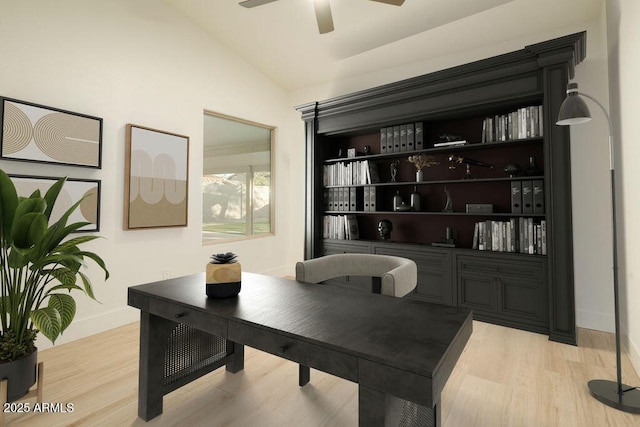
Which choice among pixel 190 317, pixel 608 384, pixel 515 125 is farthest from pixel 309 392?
pixel 515 125

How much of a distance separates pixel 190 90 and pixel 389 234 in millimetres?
2910

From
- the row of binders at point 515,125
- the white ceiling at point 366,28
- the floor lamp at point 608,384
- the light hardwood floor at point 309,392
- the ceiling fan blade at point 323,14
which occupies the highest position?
the white ceiling at point 366,28

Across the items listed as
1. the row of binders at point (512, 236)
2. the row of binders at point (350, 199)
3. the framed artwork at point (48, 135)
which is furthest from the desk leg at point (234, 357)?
the row of binders at point (512, 236)

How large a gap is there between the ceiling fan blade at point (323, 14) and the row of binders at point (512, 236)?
92.2 inches

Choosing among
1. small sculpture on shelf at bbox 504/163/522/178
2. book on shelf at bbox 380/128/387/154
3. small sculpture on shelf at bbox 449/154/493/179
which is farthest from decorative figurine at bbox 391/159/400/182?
small sculpture on shelf at bbox 504/163/522/178

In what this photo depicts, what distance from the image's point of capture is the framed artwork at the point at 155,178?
3203mm

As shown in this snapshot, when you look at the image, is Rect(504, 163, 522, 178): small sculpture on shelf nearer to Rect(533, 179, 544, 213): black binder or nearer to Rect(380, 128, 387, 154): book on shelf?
Rect(533, 179, 544, 213): black binder

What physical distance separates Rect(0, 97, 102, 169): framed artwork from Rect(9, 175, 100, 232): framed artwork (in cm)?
15

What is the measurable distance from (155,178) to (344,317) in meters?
2.89

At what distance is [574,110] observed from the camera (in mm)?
1959

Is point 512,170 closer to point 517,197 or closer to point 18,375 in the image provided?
point 517,197

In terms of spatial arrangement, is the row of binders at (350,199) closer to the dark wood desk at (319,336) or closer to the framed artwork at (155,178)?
the framed artwork at (155,178)

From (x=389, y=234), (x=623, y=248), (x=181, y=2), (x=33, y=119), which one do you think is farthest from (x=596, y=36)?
(x=33, y=119)

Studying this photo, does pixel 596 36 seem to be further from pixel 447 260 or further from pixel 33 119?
pixel 33 119
